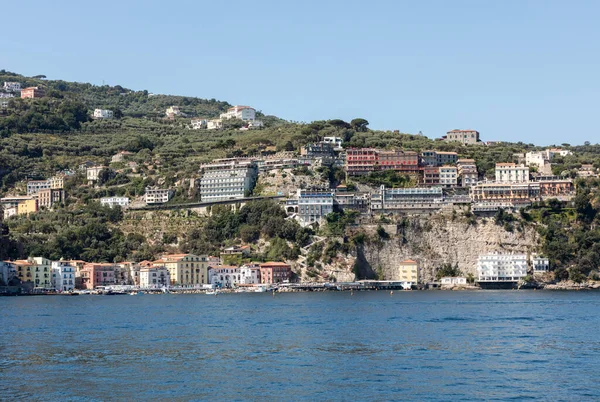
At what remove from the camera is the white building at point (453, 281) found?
82.4 meters

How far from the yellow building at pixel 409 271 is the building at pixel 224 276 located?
45.0 ft

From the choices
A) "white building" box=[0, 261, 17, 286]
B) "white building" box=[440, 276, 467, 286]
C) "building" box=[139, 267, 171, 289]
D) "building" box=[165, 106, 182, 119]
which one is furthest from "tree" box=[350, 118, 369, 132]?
"white building" box=[0, 261, 17, 286]

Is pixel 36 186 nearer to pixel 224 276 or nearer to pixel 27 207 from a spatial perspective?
pixel 27 207

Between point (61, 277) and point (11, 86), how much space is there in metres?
81.6

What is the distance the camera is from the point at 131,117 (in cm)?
15262

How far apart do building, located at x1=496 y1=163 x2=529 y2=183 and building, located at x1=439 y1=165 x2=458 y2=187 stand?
4.07 meters

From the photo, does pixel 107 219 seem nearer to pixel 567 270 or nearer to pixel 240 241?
pixel 240 241

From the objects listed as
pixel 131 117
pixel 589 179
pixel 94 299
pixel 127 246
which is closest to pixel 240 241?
pixel 127 246

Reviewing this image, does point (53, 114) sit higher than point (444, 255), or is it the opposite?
point (53, 114)

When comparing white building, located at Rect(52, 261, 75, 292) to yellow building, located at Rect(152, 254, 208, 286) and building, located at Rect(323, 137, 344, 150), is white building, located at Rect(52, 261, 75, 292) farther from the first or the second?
building, located at Rect(323, 137, 344, 150)

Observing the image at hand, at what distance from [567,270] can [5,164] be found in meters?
62.0

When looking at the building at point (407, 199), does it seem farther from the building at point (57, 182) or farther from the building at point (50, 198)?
the building at point (57, 182)

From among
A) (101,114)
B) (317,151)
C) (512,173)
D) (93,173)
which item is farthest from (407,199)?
(101,114)

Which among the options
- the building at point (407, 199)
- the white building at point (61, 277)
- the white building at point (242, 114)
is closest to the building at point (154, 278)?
the white building at point (61, 277)
